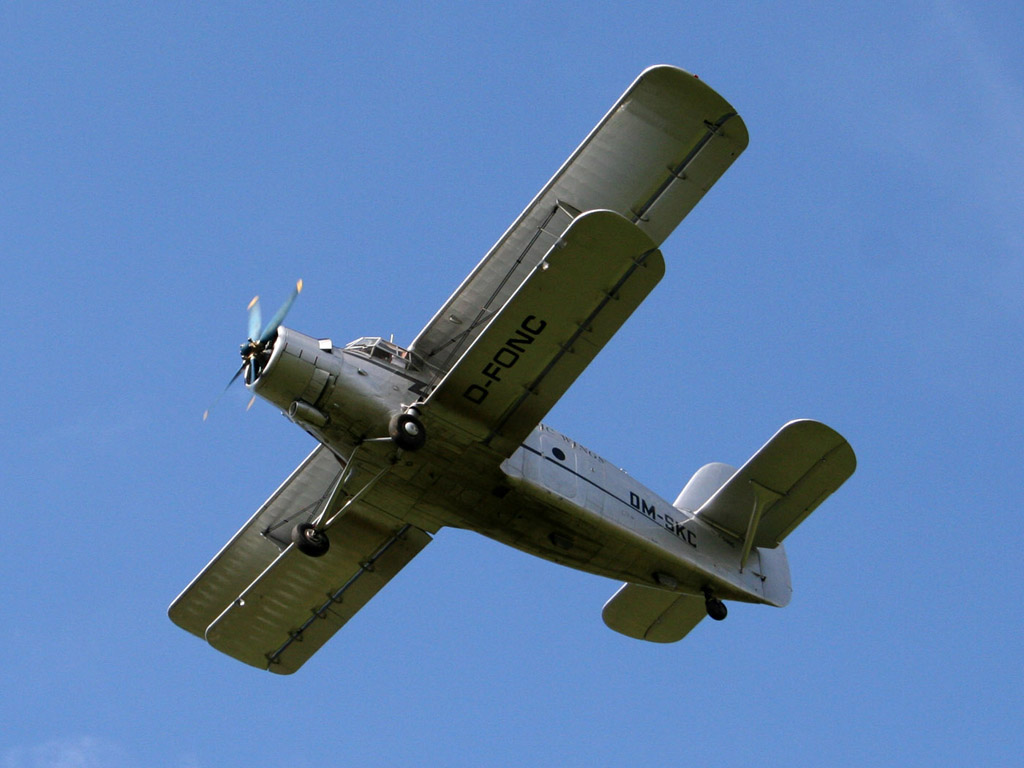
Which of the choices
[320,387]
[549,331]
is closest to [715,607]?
[549,331]

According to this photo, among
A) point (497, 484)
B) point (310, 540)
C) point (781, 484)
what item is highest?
point (781, 484)

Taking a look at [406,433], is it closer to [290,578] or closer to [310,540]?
[310,540]

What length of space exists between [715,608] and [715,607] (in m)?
0.01

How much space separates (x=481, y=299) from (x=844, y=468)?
5.38 metres

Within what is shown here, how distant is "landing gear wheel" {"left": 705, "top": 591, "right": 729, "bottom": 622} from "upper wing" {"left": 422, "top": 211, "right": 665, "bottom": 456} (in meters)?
4.00

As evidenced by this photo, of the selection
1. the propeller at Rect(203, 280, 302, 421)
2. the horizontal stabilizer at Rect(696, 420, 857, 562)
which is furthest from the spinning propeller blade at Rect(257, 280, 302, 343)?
the horizontal stabilizer at Rect(696, 420, 857, 562)

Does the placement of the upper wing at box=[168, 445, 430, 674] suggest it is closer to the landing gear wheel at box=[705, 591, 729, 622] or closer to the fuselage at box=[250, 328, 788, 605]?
the fuselage at box=[250, 328, 788, 605]

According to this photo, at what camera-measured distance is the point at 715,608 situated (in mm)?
18906

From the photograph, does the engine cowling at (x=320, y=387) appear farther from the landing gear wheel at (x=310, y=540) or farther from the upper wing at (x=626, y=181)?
the landing gear wheel at (x=310, y=540)

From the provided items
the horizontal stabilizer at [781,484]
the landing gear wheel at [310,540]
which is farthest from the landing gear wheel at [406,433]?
the horizontal stabilizer at [781,484]

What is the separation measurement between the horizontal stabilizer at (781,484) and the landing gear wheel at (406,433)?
480 centimetres

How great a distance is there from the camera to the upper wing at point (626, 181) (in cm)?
1672

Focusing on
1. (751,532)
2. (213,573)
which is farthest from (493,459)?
(213,573)

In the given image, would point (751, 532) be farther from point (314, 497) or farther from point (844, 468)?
point (314, 497)
